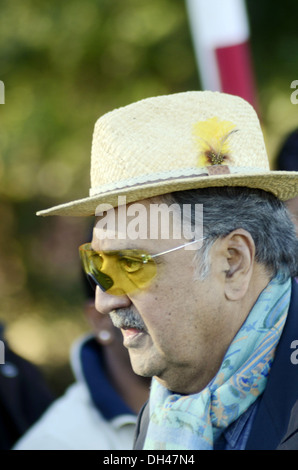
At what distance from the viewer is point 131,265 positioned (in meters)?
2.46

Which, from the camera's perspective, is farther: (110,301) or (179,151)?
(110,301)

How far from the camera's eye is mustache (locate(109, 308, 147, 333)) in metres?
2.48

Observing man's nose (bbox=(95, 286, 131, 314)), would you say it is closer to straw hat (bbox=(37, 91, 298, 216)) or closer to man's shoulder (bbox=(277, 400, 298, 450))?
straw hat (bbox=(37, 91, 298, 216))

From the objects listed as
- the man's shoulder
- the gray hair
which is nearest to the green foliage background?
the gray hair

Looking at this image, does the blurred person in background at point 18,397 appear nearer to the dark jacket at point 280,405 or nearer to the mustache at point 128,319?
the mustache at point 128,319

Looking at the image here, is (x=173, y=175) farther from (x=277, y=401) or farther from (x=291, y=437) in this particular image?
(x=291, y=437)

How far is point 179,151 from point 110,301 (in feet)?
1.92

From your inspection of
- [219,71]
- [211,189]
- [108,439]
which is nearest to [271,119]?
[219,71]

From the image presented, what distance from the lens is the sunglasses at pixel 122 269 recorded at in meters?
2.45

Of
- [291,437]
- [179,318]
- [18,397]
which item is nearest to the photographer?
[291,437]

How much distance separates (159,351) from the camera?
246cm

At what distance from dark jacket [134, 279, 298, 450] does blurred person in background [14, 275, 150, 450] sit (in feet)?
5.34

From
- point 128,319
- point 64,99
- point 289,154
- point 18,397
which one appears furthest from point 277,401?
point 64,99

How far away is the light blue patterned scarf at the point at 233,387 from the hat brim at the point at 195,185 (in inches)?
13.6
